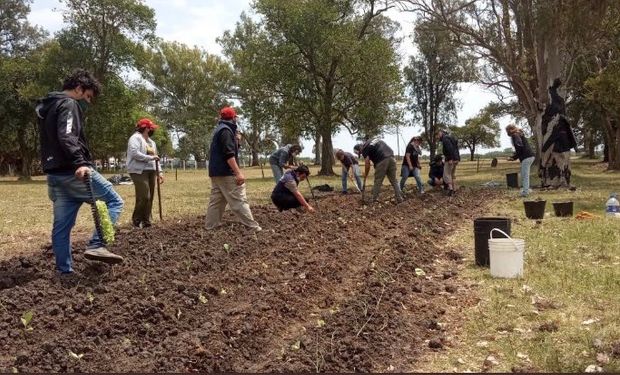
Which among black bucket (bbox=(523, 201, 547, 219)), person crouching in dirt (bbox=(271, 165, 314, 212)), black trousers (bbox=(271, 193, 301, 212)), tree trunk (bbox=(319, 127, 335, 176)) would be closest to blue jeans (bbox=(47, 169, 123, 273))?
person crouching in dirt (bbox=(271, 165, 314, 212))

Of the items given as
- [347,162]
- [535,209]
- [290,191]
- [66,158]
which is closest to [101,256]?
[66,158]

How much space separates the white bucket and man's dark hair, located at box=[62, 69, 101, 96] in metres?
4.53

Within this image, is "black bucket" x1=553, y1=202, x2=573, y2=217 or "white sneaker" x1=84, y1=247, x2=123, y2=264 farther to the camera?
"black bucket" x1=553, y1=202, x2=573, y2=217

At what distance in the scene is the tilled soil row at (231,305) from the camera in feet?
12.6

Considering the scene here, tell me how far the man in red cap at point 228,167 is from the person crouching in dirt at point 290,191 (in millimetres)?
2096

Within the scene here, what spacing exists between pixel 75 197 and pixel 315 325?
113 inches

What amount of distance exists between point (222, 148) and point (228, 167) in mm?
316

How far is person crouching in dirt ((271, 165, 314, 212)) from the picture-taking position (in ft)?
34.7

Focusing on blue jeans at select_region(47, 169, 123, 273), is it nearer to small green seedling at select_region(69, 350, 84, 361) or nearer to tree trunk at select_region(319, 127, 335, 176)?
small green seedling at select_region(69, 350, 84, 361)

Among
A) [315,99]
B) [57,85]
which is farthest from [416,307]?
[57,85]

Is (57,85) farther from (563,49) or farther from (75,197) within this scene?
(75,197)

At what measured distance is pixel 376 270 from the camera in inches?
246

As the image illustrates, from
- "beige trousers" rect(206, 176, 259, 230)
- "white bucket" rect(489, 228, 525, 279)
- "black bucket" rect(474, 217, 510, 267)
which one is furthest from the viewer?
"beige trousers" rect(206, 176, 259, 230)

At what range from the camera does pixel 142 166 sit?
919cm
